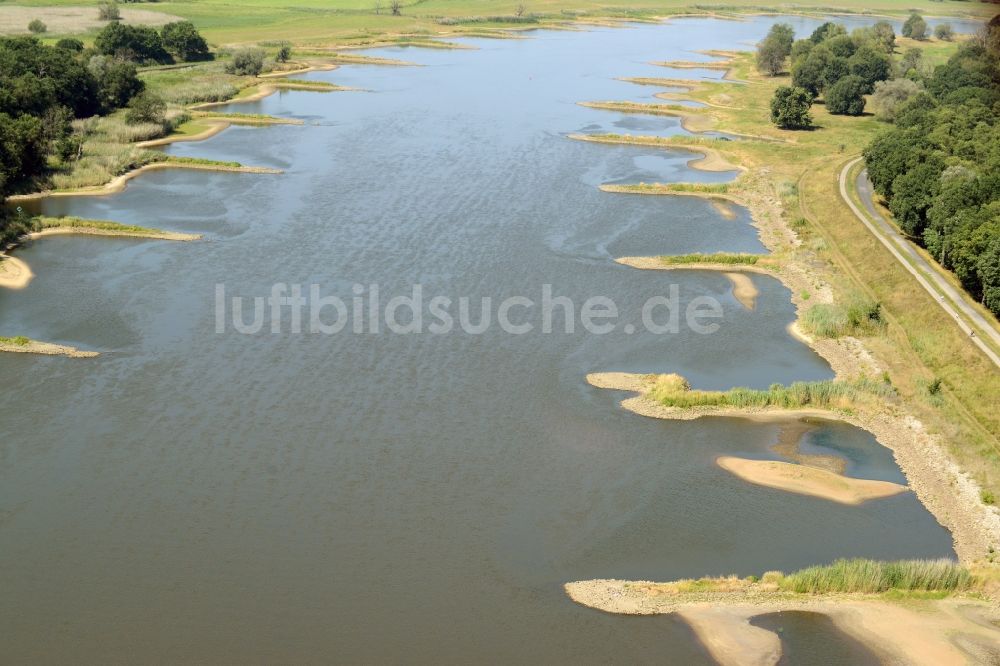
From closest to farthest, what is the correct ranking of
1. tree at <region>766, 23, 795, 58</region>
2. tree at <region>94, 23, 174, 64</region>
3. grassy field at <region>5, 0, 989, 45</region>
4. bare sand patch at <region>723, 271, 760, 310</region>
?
bare sand patch at <region>723, 271, 760, 310</region> < tree at <region>94, 23, 174, 64</region> < tree at <region>766, 23, 795, 58</region> < grassy field at <region>5, 0, 989, 45</region>

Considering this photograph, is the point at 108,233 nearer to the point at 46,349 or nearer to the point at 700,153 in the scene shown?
the point at 46,349

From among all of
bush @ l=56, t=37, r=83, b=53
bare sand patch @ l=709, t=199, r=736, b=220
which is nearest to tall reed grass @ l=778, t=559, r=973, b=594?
bare sand patch @ l=709, t=199, r=736, b=220

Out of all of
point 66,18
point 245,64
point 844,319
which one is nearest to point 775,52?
point 245,64

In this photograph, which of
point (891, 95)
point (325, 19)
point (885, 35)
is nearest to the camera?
point (891, 95)

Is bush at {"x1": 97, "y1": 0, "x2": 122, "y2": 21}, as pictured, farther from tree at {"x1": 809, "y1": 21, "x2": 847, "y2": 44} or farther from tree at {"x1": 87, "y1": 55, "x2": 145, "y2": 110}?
tree at {"x1": 809, "y1": 21, "x2": 847, "y2": 44}

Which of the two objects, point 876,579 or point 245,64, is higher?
point 245,64
